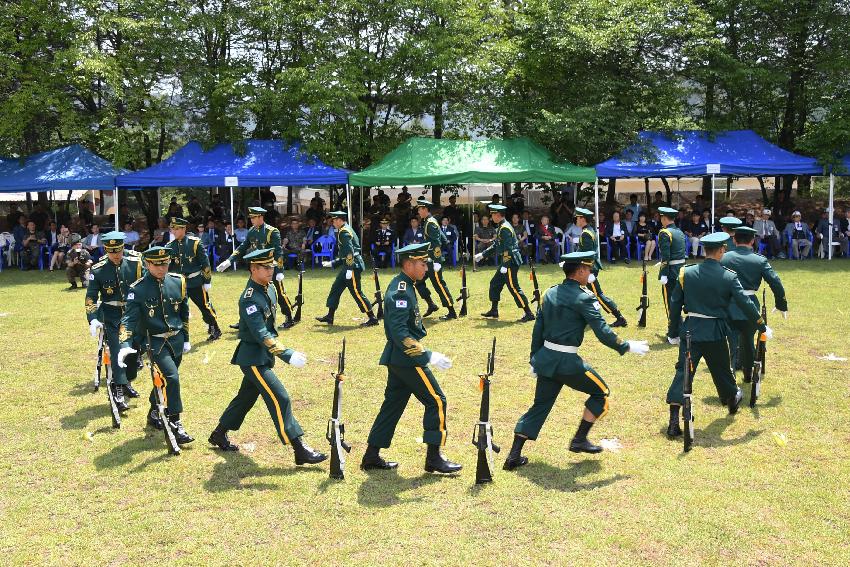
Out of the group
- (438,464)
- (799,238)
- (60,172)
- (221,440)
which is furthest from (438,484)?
(60,172)

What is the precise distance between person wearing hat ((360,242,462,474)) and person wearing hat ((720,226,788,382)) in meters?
3.73

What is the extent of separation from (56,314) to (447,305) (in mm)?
7452

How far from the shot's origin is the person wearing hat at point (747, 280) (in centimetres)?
857

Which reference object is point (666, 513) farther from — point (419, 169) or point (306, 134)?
point (306, 134)

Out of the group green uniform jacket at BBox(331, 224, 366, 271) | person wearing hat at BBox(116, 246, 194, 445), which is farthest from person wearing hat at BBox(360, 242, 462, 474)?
green uniform jacket at BBox(331, 224, 366, 271)

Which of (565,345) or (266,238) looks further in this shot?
(266,238)

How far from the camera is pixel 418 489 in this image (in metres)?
6.29

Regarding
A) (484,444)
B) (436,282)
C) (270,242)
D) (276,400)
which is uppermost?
(270,242)

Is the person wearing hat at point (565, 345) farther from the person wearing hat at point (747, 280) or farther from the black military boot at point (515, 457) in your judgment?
the person wearing hat at point (747, 280)

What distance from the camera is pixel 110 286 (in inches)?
351

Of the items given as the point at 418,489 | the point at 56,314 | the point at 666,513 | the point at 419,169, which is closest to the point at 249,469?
the point at 418,489

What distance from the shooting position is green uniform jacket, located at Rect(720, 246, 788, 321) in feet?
28.1

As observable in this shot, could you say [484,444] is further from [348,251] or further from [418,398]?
[348,251]

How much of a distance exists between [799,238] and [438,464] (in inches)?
753
